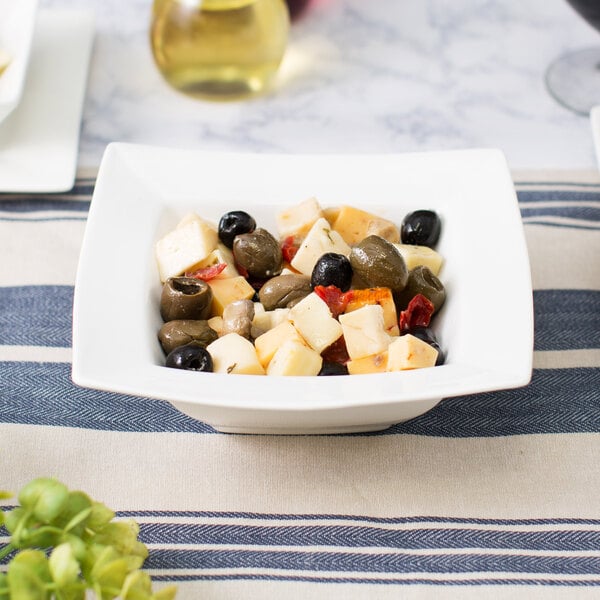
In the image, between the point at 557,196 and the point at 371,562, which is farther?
the point at 557,196

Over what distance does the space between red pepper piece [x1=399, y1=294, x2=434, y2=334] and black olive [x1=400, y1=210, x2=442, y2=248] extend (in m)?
0.11

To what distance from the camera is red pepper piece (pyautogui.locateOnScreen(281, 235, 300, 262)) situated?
1114mm

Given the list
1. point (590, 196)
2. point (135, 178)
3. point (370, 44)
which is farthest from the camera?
point (370, 44)

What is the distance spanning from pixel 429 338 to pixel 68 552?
1.59 feet

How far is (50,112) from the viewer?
60.8 inches

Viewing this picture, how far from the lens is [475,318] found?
98cm

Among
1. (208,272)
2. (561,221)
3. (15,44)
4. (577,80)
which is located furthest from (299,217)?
(577,80)

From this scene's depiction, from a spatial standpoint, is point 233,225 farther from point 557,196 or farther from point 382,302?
point 557,196

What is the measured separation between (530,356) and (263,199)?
0.42 m

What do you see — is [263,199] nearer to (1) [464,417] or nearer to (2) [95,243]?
(2) [95,243]

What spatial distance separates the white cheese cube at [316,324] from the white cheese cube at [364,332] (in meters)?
0.01

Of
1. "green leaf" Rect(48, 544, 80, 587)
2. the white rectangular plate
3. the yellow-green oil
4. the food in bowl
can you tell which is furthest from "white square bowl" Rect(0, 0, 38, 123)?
"green leaf" Rect(48, 544, 80, 587)

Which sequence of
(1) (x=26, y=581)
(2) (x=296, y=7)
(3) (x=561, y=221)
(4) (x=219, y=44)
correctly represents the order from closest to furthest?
(1) (x=26, y=581)
(3) (x=561, y=221)
(4) (x=219, y=44)
(2) (x=296, y=7)

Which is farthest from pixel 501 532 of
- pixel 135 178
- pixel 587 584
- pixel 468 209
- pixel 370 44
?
pixel 370 44
